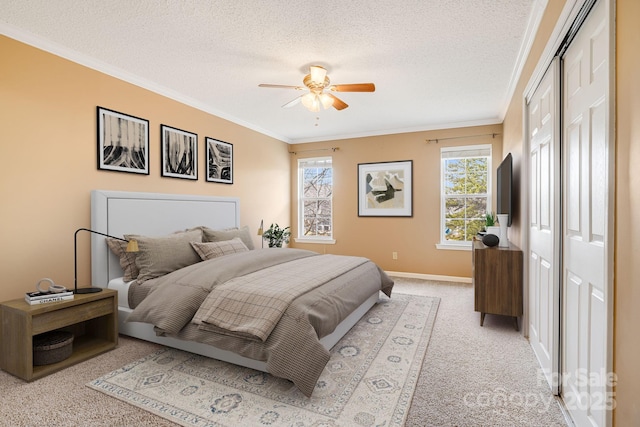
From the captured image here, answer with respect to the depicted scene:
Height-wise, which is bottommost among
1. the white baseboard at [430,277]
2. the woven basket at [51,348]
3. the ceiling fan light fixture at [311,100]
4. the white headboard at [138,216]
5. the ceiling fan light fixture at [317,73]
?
the white baseboard at [430,277]

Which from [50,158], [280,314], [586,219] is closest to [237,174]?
[50,158]

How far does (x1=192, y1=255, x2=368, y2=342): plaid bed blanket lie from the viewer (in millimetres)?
2025

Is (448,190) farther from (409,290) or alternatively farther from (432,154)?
(409,290)

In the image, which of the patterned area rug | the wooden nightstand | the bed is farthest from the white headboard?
the patterned area rug

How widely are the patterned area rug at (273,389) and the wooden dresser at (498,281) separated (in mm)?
809

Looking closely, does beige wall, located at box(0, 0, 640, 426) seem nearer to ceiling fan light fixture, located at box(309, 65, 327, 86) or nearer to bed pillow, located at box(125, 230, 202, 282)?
bed pillow, located at box(125, 230, 202, 282)

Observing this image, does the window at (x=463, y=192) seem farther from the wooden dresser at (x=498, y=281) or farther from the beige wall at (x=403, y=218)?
the wooden dresser at (x=498, y=281)

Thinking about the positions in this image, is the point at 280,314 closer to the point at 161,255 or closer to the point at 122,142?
the point at 161,255

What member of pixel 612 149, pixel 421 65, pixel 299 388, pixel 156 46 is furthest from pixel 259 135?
pixel 612 149

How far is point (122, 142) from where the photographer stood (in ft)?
10.7

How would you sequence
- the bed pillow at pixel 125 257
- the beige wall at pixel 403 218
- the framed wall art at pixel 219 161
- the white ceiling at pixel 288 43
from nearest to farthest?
the white ceiling at pixel 288 43 < the bed pillow at pixel 125 257 < the framed wall art at pixel 219 161 < the beige wall at pixel 403 218

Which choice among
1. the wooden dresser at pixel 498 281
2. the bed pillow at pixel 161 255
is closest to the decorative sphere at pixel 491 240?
the wooden dresser at pixel 498 281

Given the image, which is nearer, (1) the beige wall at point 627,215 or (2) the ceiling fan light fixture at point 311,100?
(1) the beige wall at point 627,215

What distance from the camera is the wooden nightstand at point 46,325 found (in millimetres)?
2102
